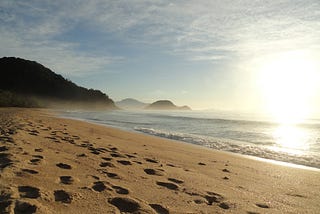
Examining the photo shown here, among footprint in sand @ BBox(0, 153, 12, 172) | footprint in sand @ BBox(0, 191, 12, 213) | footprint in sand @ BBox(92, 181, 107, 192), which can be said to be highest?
footprint in sand @ BBox(0, 153, 12, 172)

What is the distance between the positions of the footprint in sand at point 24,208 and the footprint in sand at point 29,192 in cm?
31

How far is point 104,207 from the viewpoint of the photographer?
126 inches

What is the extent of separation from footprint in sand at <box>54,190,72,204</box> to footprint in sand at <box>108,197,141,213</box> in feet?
1.64

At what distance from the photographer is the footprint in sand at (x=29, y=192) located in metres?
3.22

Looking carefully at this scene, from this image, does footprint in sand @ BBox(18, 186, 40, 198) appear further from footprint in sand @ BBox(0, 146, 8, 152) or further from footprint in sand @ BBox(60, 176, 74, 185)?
footprint in sand @ BBox(0, 146, 8, 152)

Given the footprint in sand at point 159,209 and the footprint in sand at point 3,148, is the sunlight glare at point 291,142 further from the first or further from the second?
the footprint in sand at point 3,148

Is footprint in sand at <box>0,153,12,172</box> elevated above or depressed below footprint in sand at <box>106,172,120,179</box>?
above

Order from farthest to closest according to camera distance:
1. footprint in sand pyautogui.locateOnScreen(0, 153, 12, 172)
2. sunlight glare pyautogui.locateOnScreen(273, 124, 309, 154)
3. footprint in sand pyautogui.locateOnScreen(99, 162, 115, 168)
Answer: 1. sunlight glare pyautogui.locateOnScreen(273, 124, 309, 154)
2. footprint in sand pyautogui.locateOnScreen(99, 162, 115, 168)
3. footprint in sand pyautogui.locateOnScreen(0, 153, 12, 172)

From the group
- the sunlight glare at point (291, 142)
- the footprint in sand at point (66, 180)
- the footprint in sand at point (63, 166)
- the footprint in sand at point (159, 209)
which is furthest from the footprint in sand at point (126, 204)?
the sunlight glare at point (291, 142)

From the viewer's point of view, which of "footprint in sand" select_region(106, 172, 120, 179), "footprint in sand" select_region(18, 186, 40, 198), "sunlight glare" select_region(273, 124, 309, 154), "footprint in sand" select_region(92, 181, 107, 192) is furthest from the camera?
"sunlight glare" select_region(273, 124, 309, 154)

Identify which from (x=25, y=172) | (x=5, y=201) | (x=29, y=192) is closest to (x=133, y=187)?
(x=29, y=192)

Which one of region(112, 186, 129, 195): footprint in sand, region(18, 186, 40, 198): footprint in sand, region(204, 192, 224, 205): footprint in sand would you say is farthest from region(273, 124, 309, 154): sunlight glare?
region(18, 186, 40, 198): footprint in sand

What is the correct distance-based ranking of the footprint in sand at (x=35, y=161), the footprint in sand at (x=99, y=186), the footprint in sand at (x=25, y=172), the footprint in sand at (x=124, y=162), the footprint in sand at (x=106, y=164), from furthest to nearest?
the footprint in sand at (x=124, y=162), the footprint in sand at (x=106, y=164), the footprint in sand at (x=35, y=161), the footprint in sand at (x=25, y=172), the footprint in sand at (x=99, y=186)

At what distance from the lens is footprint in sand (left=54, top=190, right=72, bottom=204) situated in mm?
3254
